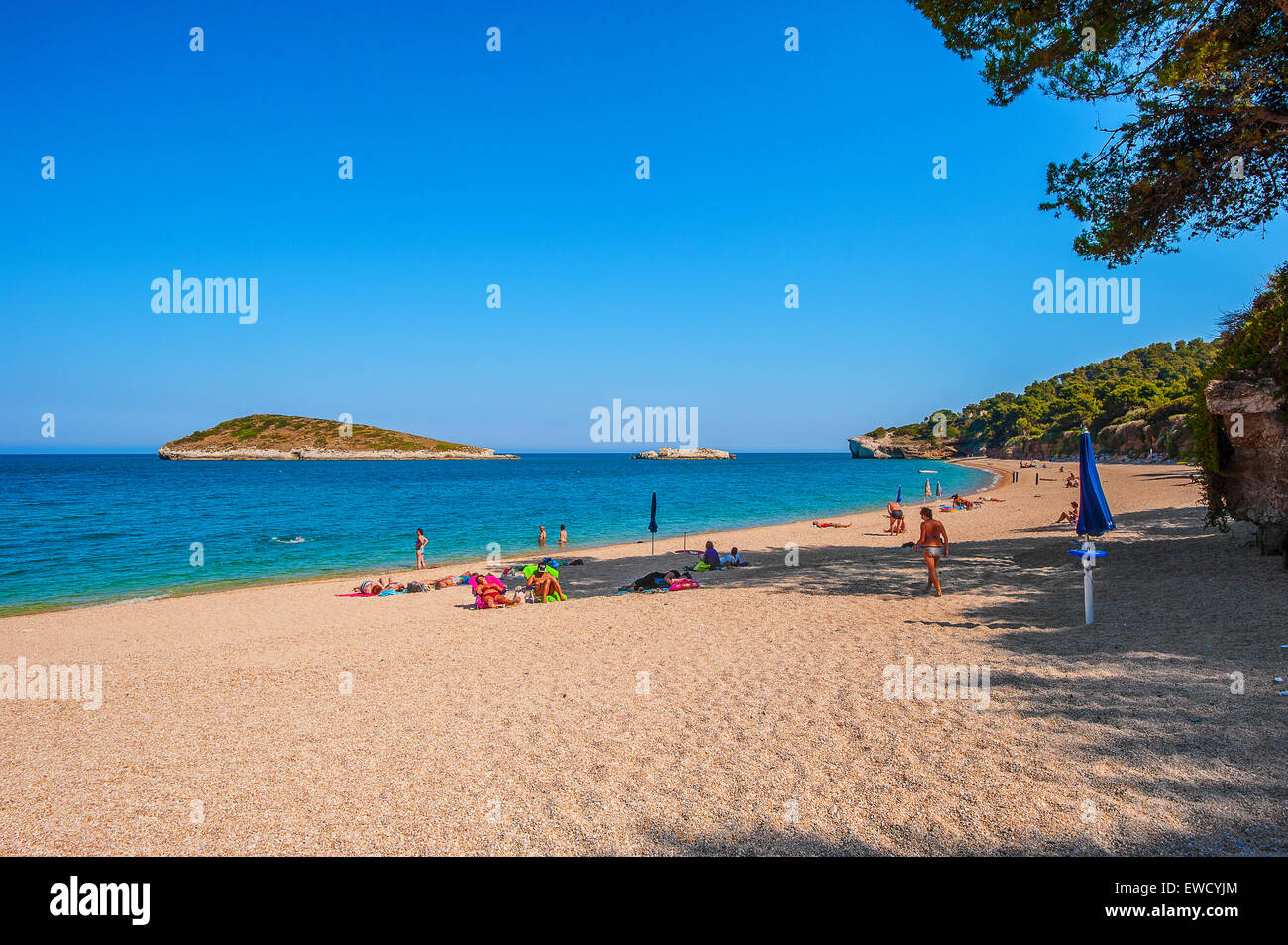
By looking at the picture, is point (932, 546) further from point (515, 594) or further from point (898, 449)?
point (898, 449)

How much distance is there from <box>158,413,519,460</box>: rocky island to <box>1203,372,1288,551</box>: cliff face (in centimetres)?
18396

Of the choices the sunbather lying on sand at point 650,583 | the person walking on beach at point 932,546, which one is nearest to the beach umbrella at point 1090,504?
the person walking on beach at point 932,546

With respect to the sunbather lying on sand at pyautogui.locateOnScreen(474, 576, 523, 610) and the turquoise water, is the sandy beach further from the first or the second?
the turquoise water

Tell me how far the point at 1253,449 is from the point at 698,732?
36.2 ft

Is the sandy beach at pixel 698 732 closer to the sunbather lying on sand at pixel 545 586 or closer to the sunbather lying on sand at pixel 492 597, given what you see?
the sunbather lying on sand at pixel 492 597

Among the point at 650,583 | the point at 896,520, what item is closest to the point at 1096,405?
the point at 896,520

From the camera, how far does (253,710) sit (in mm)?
6875

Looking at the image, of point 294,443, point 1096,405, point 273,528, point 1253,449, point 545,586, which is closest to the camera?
point 1253,449

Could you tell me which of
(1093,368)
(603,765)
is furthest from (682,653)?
(1093,368)

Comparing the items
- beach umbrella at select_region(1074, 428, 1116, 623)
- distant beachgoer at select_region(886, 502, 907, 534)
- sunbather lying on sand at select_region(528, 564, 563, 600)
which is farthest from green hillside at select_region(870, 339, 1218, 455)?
sunbather lying on sand at select_region(528, 564, 563, 600)

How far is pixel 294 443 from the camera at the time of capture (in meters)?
172

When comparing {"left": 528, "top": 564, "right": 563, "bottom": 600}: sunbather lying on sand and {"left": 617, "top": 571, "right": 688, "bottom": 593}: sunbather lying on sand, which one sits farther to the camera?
{"left": 617, "top": 571, "right": 688, "bottom": 593}: sunbather lying on sand

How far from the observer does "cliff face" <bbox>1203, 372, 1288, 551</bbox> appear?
31.5 feet
